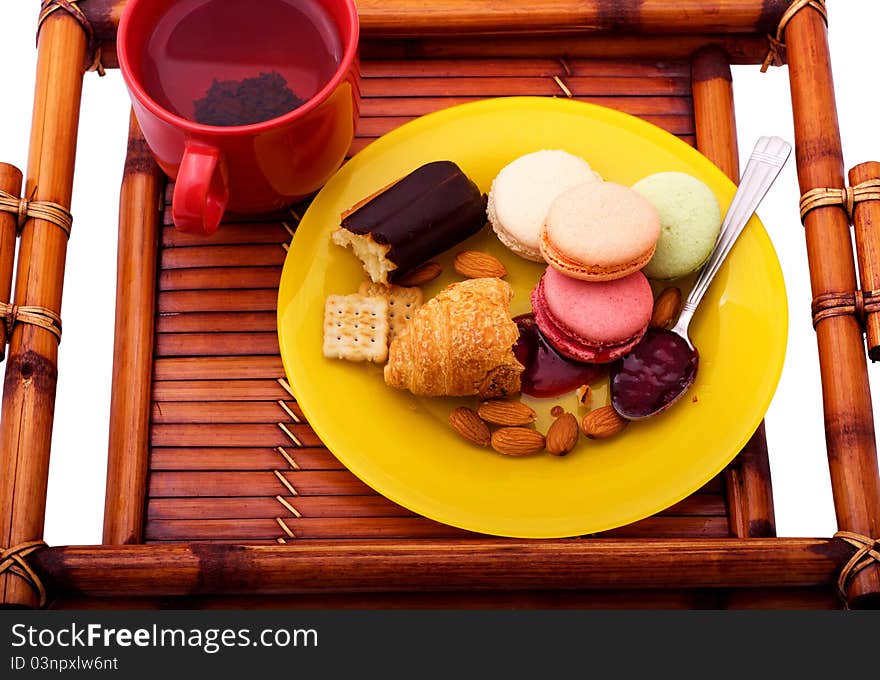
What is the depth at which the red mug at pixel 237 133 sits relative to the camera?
105 centimetres

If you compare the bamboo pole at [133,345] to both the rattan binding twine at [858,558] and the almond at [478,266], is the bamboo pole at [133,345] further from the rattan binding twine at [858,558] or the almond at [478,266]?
the rattan binding twine at [858,558]

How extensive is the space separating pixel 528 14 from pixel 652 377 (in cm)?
51

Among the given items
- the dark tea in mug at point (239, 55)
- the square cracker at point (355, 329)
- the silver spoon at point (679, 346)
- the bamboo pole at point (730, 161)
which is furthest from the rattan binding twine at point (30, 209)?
the bamboo pole at point (730, 161)

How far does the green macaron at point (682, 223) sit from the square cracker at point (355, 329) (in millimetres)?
325

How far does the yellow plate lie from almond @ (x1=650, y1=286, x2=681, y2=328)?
0.11ft

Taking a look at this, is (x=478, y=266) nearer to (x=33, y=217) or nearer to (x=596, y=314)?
(x=596, y=314)

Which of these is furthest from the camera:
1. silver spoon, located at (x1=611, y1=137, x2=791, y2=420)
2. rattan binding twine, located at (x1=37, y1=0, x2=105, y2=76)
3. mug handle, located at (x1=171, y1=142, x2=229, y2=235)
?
rattan binding twine, located at (x1=37, y1=0, x2=105, y2=76)

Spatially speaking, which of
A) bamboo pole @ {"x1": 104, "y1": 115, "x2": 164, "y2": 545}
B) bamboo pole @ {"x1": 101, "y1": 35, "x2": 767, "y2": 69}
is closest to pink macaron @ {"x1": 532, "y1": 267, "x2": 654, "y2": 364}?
bamboo pole @ {"x1": 101, "y1": 35, "x2": 767, "y2": 69}

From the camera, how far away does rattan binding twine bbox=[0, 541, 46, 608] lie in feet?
3.50

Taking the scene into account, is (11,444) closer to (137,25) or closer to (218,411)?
(218,411)

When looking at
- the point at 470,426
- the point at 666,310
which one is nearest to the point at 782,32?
the point at 666,310

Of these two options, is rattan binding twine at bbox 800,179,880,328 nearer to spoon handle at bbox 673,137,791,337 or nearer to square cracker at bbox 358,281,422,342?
spoon handle at bbox 673,137,791,337

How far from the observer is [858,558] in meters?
1.08

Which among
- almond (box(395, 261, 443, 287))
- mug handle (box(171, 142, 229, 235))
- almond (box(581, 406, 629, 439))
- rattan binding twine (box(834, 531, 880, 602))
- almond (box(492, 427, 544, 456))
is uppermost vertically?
mug handle (box(171, 142, 229, 235))
